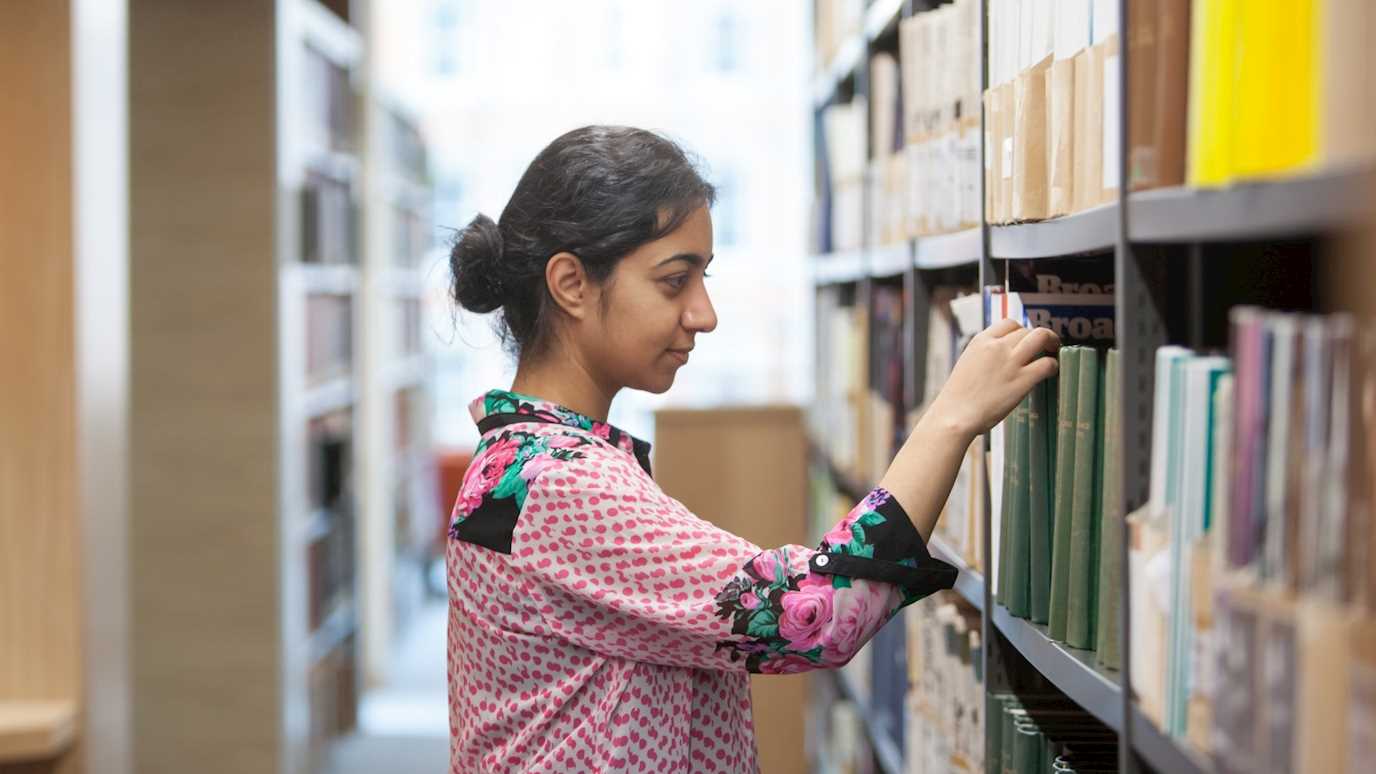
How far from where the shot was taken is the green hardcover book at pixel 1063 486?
4.32 ft

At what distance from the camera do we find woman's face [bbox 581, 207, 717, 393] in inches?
57.4

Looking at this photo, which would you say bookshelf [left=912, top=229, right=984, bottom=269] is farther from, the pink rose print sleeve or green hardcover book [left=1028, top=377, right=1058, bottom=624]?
the pink rose print sleeve

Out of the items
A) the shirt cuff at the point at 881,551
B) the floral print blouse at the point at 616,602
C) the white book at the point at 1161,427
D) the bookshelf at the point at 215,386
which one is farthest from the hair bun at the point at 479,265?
the bookshelf at the point at 215,386

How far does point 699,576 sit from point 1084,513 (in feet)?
1.15

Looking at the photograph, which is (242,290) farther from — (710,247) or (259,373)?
(710,247)

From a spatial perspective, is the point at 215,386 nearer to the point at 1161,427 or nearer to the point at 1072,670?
the point at 1072,670

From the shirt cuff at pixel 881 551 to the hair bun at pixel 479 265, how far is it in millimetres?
482

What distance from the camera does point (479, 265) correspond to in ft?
5.15

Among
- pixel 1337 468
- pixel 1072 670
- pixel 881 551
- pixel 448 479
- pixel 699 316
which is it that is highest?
pixel 699 316

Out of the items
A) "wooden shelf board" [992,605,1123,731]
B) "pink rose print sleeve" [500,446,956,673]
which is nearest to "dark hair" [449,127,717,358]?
"pink rose print sleeve" [500,446,956,673]

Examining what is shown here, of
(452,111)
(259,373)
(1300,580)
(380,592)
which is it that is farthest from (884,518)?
(452,111)

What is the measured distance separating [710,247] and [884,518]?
0.37 m

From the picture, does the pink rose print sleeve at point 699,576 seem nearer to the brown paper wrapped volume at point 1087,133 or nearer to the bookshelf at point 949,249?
the brown paper wrapped volume at point 1087,133

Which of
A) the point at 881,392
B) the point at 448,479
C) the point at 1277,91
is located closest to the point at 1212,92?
the point at 1277,91
